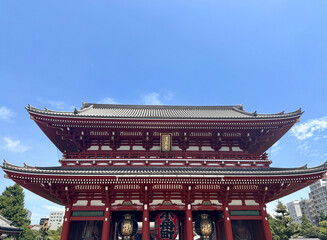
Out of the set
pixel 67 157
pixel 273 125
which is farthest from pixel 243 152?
pixel 67 157

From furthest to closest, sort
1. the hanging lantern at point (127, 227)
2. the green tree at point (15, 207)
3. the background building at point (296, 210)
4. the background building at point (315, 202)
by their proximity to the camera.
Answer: the background building at point (296, 210)
the background building at point (315, 202)
the green tree at point (15, 207)
the hanging lantern at point (127, 227)

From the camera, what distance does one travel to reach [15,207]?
28.4 meters

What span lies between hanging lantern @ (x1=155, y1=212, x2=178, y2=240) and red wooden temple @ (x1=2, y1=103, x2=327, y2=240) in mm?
60

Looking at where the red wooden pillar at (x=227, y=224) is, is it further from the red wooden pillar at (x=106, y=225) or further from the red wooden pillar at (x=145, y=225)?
the red wooden pillar at (x=106, y=225)

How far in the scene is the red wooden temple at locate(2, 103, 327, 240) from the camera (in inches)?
432

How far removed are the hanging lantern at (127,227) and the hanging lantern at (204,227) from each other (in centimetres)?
417

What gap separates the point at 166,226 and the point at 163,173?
4094 millimetres

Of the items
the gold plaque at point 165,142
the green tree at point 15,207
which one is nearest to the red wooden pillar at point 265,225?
the gold plaque at point 165,142

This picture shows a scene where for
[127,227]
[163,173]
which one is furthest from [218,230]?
[163,173]

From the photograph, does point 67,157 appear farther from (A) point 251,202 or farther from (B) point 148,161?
(A) point 251,202

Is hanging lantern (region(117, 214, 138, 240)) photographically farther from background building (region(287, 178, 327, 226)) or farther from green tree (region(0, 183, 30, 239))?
background building (region(287, 178, 327, 226))

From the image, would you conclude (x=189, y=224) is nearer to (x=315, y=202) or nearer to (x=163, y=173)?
(x=163, y=173)

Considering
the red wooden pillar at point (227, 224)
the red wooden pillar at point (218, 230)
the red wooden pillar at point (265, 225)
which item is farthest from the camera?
the red wooden pillar at point (218, 230)

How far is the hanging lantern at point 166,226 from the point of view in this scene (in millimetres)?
11906
